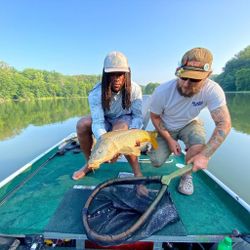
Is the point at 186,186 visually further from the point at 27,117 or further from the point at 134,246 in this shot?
the point at 27,117

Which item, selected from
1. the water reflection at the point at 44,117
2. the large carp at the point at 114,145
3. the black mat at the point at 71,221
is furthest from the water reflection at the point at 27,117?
the large carp at the point at 114,145

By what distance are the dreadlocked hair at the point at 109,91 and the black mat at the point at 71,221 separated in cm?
120

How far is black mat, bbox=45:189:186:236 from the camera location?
80.6 inches

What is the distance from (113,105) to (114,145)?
0.89m

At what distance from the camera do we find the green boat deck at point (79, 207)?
2088 millimetres

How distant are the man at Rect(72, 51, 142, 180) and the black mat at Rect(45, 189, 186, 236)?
25.9 inches

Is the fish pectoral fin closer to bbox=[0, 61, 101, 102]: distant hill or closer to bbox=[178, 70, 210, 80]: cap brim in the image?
bbox=[178, 70, 210, 80]: cap brim

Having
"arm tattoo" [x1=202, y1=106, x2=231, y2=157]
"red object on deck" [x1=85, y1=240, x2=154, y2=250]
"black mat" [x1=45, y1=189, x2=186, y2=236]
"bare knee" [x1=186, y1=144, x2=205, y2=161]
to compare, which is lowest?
"red object on deck" [x1=85, y1=240, x2=154, y2=250]

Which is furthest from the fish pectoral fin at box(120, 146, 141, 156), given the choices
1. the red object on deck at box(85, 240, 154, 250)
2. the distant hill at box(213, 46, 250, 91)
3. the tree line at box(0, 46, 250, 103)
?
the distant hill at box(213, 46, 250, 91)

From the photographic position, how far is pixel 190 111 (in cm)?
303

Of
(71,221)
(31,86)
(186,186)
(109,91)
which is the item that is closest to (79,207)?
(71,221)

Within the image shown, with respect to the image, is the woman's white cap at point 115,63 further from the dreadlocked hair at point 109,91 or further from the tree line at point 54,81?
the tree line at point 54,81

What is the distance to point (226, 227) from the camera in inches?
86.1

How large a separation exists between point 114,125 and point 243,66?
3279 inches
